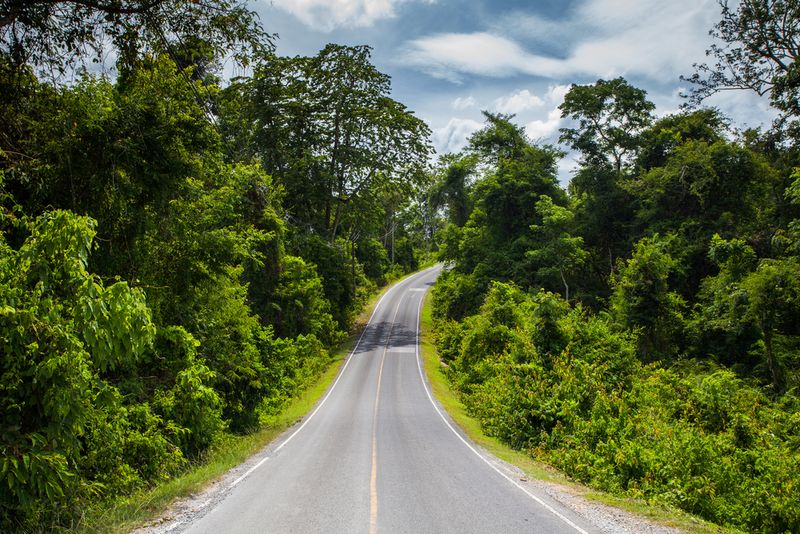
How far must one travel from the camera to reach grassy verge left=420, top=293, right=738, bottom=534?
839 cm

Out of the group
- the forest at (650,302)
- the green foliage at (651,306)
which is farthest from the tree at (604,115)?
the green foliage at (651,306)

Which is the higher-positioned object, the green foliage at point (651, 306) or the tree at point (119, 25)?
the tree at point (119, 25)

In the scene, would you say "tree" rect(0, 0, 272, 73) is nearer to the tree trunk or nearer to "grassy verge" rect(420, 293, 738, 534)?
"grassy verge" rect(420, 293, 738, 534)

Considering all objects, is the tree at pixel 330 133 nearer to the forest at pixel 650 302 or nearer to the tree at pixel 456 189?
the forest at pixel 650 302

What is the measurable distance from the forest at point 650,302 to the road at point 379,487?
2.82 metres

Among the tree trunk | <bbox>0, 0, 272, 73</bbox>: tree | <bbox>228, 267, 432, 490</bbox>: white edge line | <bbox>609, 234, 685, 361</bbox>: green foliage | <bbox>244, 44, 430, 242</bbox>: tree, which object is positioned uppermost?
<bbox>244, 44, 430, 242</bbox>: tree

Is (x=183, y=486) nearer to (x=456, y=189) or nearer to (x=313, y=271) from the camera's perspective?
(x=313, y=271)

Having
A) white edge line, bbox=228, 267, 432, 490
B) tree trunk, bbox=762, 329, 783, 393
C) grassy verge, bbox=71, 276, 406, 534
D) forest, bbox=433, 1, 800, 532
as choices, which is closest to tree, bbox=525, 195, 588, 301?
forest, bbox=433, 1, 800, 532

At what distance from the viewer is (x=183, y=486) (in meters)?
9.65

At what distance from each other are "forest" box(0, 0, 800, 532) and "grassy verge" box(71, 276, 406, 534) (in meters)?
0.43

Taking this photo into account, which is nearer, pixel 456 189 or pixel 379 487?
pixel 379 487

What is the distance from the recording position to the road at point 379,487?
25.6 ft

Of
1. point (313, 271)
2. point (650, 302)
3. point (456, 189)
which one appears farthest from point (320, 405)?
point (456, 189)

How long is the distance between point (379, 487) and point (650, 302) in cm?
2105
